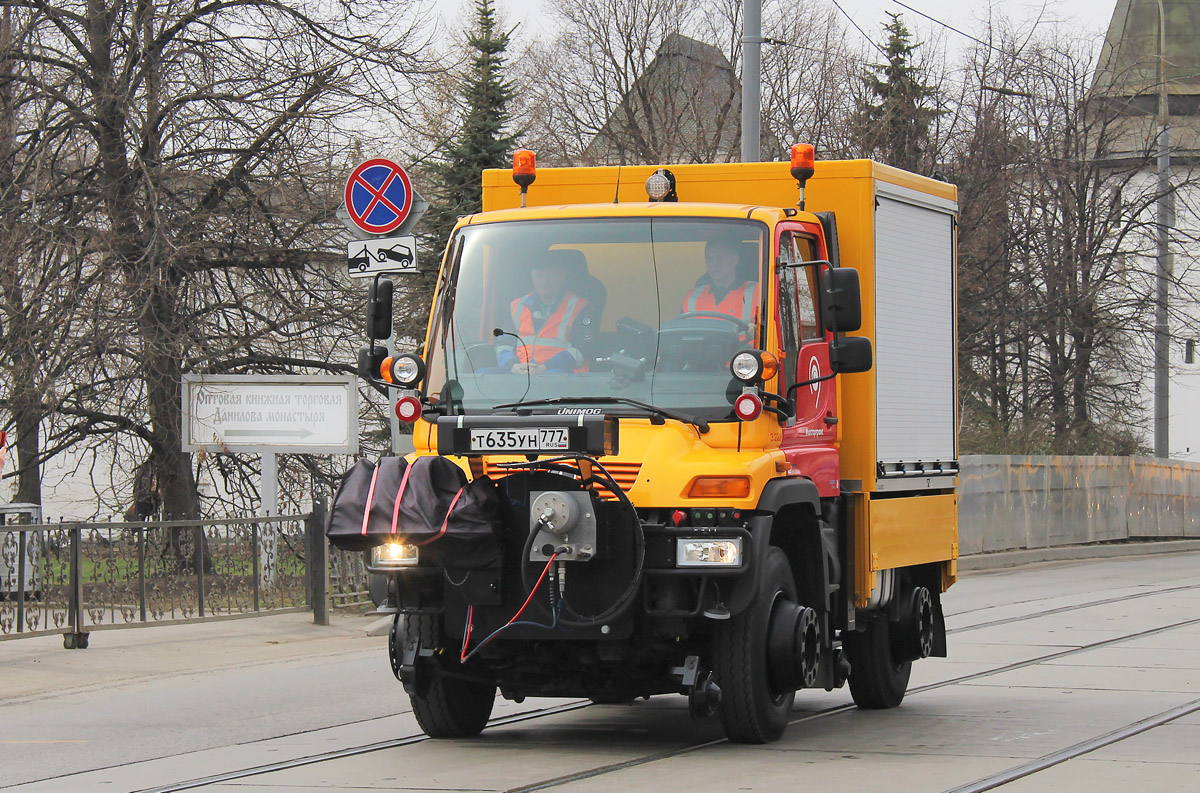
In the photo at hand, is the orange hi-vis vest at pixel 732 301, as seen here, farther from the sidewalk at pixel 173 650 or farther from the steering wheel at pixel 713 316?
the sidewalk at pixel 173 650

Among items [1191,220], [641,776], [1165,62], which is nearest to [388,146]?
[641,776]

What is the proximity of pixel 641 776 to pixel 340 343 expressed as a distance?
14.9 m

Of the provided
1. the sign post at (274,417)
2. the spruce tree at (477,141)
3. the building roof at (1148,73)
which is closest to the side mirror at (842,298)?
the sign post at (274,417)

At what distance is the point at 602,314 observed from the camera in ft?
28.0

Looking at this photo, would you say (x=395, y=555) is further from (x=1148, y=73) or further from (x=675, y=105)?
(x=1148, y=73)

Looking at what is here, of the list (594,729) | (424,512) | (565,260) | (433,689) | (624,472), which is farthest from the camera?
(594,729)

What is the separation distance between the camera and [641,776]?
760 cm

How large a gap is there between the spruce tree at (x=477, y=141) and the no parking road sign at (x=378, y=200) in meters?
15.5

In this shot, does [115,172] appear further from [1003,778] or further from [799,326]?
[1003,778]

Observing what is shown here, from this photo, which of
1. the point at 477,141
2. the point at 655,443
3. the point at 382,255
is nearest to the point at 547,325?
the point at 655,443

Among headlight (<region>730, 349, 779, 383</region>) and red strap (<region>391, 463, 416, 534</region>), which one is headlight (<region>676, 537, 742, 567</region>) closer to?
headlight (<region>730, 349, 779, 383</region>)

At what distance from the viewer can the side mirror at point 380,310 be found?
355 inches

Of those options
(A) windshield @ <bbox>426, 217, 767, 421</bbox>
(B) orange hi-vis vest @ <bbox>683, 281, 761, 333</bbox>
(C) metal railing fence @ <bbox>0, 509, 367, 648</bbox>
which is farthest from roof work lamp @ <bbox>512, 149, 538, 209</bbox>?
(C) metal railing fence @ <bbox>0, 509, 367, 648</bbox>

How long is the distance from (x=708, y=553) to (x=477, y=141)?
2531 centimetres
